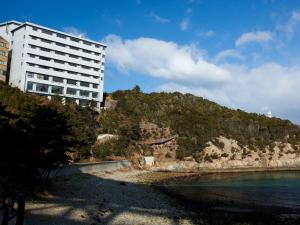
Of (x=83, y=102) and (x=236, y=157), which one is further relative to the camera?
(x=236, y=157)

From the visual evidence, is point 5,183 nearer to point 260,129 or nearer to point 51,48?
point 51,48

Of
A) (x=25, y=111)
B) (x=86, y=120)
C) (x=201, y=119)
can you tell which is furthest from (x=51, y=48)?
(x=25, y=111)

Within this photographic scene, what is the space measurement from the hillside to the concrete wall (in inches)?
225

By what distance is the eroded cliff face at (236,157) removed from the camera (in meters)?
74.5

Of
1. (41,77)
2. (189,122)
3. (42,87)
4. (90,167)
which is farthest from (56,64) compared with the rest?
(189,122)

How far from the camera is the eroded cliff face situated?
7450cm

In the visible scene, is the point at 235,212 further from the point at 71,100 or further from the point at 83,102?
the point at 83,102

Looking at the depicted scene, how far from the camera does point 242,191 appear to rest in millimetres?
43844

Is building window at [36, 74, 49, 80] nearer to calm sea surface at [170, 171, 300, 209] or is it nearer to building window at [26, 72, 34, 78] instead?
building window at [26, 72, 34, 78]

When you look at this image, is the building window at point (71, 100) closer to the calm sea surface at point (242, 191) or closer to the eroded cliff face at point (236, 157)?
the eroded cliff face at point (236, 157)

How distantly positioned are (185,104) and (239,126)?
17.4m

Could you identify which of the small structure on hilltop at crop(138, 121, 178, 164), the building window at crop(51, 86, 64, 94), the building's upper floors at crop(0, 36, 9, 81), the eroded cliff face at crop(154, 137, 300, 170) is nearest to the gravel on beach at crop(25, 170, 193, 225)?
the small structure on hilltop at crop(138, 121, 178, 164)

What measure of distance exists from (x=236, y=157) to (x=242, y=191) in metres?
37.8

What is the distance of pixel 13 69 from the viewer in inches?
2832
